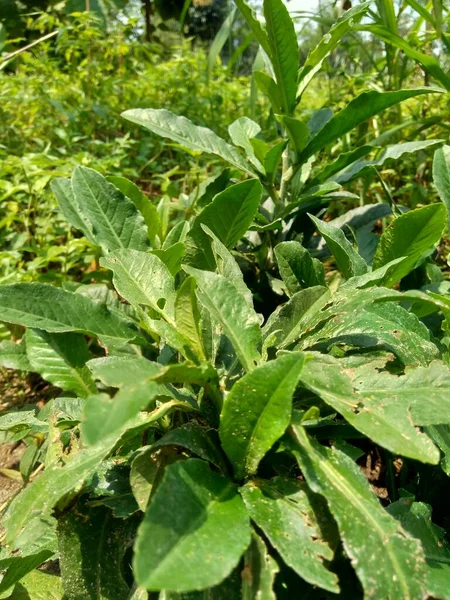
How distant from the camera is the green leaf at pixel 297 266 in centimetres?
119

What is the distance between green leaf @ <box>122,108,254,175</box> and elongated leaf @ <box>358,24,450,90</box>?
61 centimetres

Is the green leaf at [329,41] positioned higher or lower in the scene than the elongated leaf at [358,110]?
higher

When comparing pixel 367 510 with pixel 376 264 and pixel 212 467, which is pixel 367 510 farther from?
pixel 376 264

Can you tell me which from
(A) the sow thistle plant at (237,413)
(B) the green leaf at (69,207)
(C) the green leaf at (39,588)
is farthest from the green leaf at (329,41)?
(C) the green leaf at (39,588)

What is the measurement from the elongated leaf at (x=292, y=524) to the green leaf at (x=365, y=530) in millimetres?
50

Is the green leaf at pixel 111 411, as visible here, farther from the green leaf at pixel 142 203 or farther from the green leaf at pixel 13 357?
the green leaf at pixel 142 203

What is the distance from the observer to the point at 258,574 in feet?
2.39

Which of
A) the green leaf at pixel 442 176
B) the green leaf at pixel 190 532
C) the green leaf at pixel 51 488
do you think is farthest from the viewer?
the green leaf at pixel 442 176

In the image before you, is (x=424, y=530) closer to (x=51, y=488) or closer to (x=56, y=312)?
(x=51, y=488)

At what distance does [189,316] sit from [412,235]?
583 mm

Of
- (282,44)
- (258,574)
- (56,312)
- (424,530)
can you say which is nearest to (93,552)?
(258,574)

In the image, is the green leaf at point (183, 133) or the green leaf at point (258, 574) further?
the green leaf at point (183, 133)

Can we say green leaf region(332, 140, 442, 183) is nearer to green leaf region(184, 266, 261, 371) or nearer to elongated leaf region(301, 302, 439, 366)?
elongated leaf region(301, 302, 439, 366)

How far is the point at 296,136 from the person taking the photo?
4.54ft
